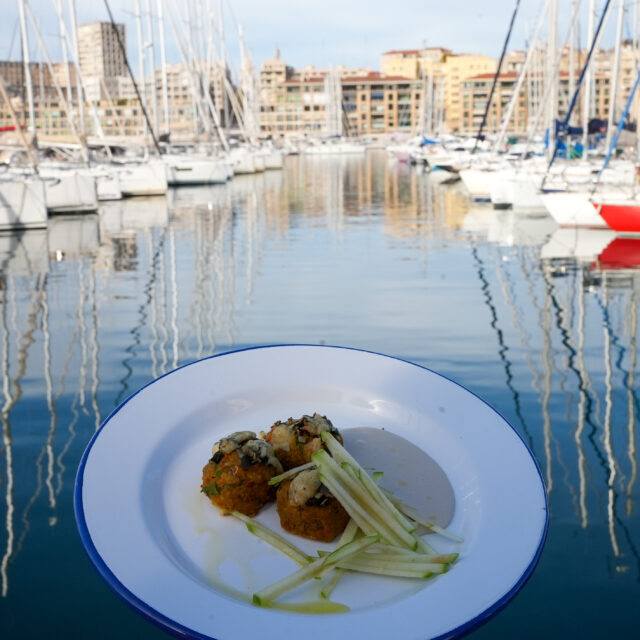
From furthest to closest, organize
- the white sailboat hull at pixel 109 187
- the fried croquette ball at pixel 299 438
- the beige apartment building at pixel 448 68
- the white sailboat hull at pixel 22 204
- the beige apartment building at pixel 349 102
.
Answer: the beige apartment building at pixel 448 68, the beige apartment building at pixel 349 102, the white sailboat hull at pixel 109 187, the white sailboat hull at pixel 22 204, the fried croquette ball at pixel 299 438

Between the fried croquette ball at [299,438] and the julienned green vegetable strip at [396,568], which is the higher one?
the fried croquette ball at [299,438]

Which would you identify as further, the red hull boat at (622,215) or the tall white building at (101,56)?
the tall white building at (101,56)

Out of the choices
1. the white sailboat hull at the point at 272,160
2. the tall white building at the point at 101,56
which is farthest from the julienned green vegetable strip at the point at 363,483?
the tall white building at the point at 101,56

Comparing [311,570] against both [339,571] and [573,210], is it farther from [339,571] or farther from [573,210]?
[573,210]

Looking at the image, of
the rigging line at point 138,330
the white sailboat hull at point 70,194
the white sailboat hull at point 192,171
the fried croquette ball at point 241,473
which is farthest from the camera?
the white sailboat hull at point 192,171

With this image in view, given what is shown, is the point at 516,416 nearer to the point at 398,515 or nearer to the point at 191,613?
the point at 398,515

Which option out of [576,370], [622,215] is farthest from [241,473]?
[622,215]

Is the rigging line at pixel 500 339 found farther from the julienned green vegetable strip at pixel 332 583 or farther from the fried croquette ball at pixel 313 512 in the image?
the julienned green vegetable strip at pixel 332 583
